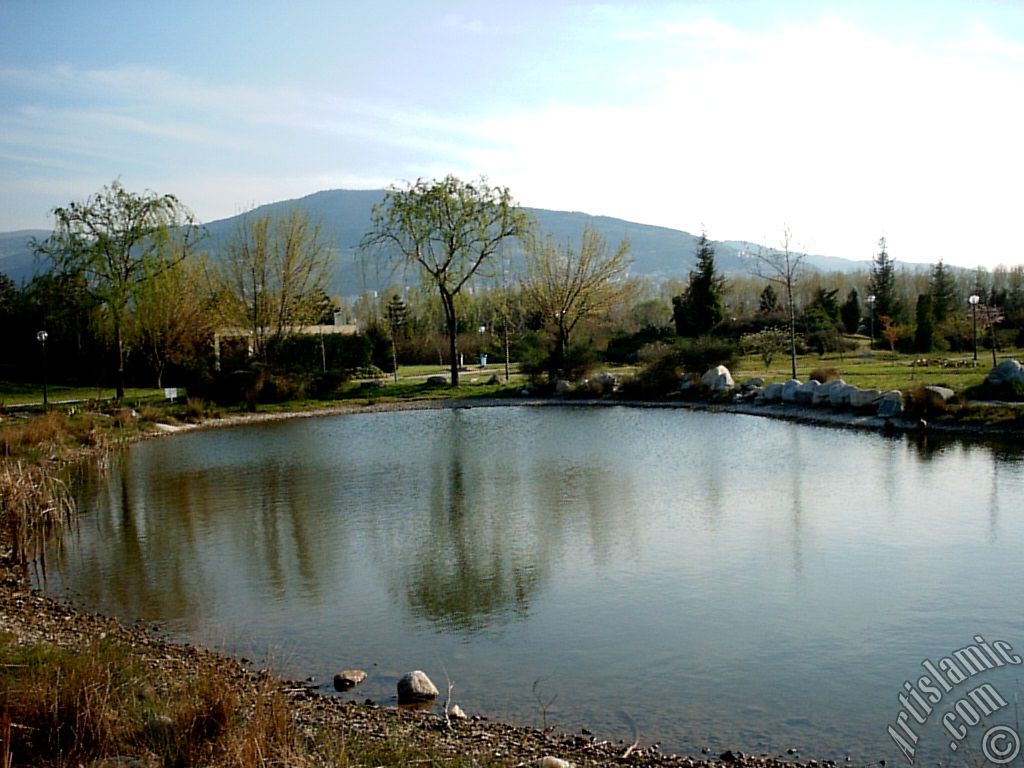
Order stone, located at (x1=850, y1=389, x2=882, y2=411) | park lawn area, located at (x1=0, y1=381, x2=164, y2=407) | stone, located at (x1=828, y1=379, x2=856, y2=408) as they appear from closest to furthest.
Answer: stone, located at (x1=850, y1=389, x2=882, y2=411) → stone, located at (x1=828, y1=379, x2=856, y2=408) → park lawn area, located at (x1=0, y1=381, x2=164, y2=407)

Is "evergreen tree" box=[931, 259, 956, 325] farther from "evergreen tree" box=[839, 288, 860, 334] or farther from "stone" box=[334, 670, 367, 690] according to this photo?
"stone" box=[334, 670, 367, 690]

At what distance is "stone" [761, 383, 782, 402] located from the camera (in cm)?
2311

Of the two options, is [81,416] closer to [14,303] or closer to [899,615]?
[14,303]

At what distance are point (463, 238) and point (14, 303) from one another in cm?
1988

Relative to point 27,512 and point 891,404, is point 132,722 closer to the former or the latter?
point 27,512

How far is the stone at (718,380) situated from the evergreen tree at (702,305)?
42.2ft

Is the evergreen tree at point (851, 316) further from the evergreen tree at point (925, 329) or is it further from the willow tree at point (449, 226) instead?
the willow tree at point (449, 226)

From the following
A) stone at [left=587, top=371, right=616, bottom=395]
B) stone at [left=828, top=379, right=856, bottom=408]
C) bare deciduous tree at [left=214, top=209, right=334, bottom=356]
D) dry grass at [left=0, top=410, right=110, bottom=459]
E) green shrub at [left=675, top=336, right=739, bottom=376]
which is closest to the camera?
dry grass at [left=0, top=410, right=110, bottom=459]

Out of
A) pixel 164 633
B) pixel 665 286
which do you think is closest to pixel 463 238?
pixel 164 633

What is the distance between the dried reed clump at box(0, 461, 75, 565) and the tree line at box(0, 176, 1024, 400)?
53.2 feet

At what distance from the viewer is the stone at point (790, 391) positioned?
74.0 feet

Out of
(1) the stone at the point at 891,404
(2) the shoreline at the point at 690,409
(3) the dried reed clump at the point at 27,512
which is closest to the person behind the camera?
(3) the dried reed clump at the point at 27,512

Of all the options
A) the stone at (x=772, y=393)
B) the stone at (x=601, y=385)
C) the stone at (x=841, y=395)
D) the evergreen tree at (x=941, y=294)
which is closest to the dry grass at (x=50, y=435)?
the stone at (x=601, y=385)

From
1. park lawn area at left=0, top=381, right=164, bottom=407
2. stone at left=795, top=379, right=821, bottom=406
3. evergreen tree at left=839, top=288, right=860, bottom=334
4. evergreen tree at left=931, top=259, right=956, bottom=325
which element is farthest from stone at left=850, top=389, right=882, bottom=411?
evergreen tree at left=839, top=288, right=860, bottom=334
